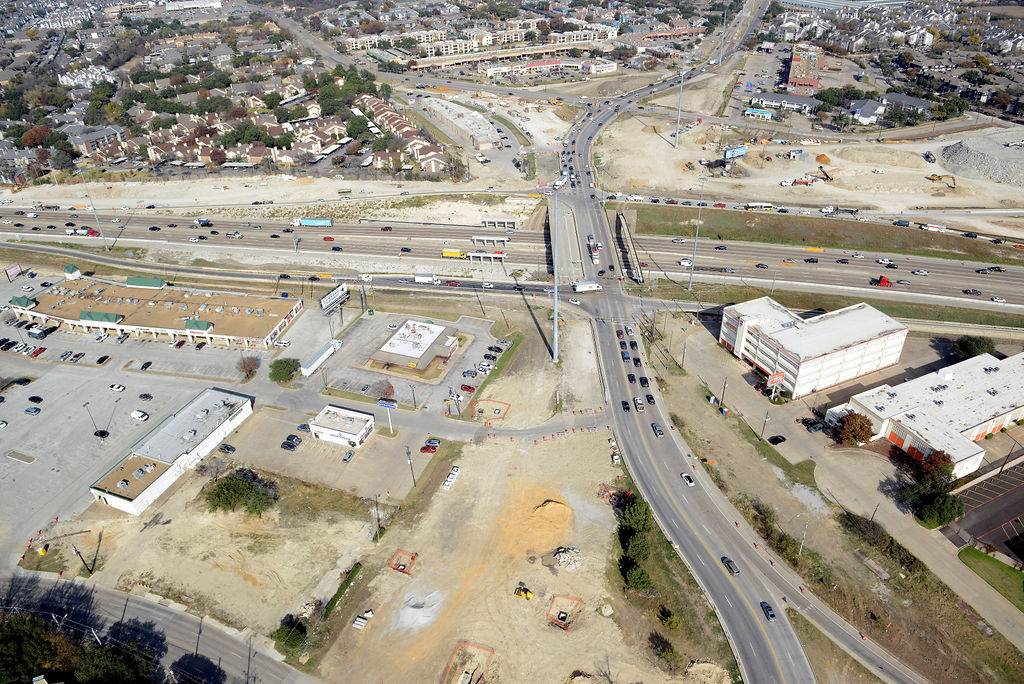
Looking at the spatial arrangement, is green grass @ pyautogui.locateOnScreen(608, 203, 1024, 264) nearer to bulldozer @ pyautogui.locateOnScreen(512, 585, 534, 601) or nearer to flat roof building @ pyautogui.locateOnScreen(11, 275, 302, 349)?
flat roof building @ pyautogui.locateOnScreen(11, 275, 302, 349)

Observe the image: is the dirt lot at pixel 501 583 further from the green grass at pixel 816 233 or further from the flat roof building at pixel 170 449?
the green grass at pixel 816 233

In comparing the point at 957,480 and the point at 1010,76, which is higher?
the point at 1010,76

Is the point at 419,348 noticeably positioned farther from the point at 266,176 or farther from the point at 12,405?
the point at 266,176

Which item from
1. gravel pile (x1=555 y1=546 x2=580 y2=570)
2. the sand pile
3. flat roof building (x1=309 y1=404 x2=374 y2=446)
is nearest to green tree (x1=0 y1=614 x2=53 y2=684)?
the sand pile

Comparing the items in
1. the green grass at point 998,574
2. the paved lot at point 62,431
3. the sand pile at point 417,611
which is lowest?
the green grass at point 998,574

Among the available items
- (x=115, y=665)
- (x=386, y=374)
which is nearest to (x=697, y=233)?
(x=386, y=374)

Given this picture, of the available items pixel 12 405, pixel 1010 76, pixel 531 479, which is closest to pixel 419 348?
pixel 531 479

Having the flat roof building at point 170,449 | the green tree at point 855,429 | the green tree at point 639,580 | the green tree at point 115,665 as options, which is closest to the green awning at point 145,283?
the flat roof building at point 170,449
